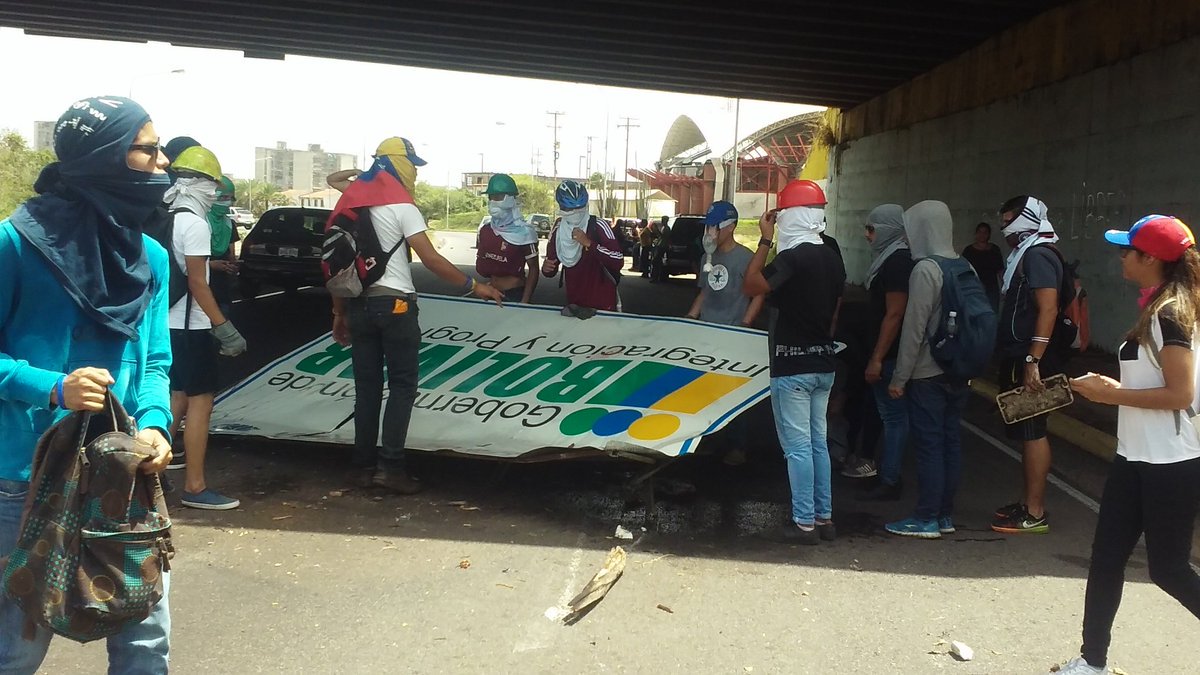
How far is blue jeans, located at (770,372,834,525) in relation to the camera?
16.8ft

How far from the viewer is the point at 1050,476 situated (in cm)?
712

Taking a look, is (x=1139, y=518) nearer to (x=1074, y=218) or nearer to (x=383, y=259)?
(x=383, y=259)

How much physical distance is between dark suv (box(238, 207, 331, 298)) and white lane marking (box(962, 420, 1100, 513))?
12049 millimetres

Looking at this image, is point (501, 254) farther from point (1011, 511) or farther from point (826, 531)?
point (1011, 511)

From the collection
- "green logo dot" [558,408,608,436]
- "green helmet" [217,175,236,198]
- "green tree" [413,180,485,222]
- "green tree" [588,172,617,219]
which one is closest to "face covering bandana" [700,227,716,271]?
"green logo dot" [558,408,608,436]

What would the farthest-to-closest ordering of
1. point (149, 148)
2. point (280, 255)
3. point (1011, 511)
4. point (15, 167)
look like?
point (15, 167), point (280, 255), point (1011, 511), point (149, 148)

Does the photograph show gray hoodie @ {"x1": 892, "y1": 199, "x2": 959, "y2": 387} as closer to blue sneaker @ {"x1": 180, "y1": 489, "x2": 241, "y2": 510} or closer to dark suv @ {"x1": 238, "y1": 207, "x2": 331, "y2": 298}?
blue sneaker @ {"x1": 180, "y1": 489, "x2": 241, "y2": 510}

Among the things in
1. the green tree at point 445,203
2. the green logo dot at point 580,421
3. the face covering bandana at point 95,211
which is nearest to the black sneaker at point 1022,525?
the green logo dot at point 580,421

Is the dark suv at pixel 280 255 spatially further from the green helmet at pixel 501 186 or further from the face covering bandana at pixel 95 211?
the face covering bandana at pixel 95 211

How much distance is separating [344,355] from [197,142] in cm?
199

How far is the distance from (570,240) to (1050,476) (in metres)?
4.15

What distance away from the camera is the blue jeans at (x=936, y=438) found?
543 cm

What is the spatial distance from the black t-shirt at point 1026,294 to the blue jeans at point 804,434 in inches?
45.7

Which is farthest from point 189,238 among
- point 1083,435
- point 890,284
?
point 1083,435
